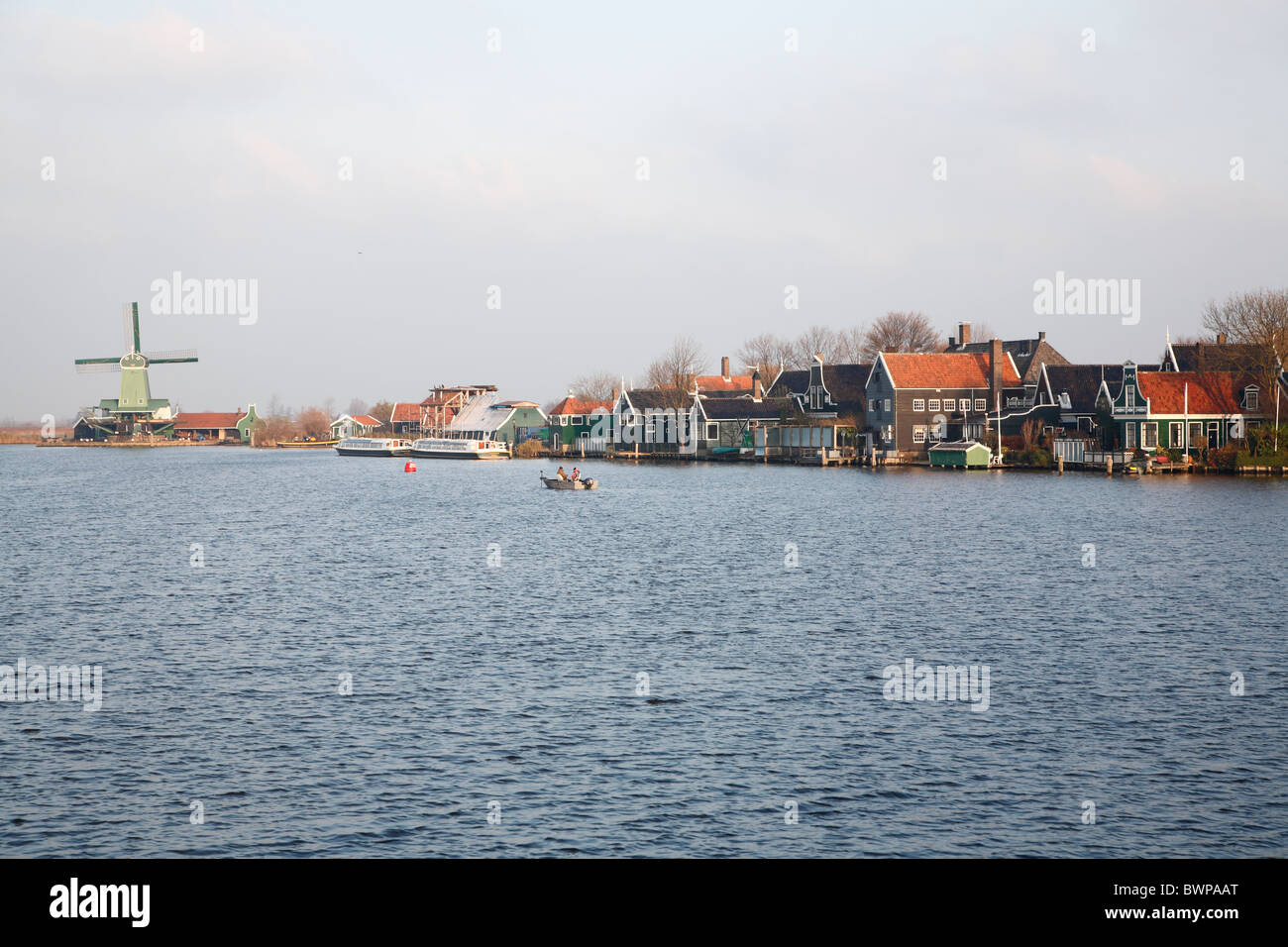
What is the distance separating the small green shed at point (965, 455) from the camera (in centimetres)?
11456

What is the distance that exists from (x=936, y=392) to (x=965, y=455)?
34.9 ft

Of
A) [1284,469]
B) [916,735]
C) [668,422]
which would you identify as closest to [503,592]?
[916,735]

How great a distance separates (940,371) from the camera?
123 meters

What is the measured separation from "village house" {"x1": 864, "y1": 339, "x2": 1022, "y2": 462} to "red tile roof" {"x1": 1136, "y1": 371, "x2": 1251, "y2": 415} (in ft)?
63.6

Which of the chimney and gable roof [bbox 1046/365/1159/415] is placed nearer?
gable roof [bbox 1046/365/1159/415]

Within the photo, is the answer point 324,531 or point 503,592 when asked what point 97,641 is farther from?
point 324,531

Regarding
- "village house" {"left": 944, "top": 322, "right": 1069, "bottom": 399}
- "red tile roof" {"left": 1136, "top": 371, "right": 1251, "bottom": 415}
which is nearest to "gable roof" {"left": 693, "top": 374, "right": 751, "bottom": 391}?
"village house" {"left": 944, "top": 322, "right": 1069, "bottom": 399}

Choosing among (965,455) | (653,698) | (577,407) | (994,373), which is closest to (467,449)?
(577,407)
